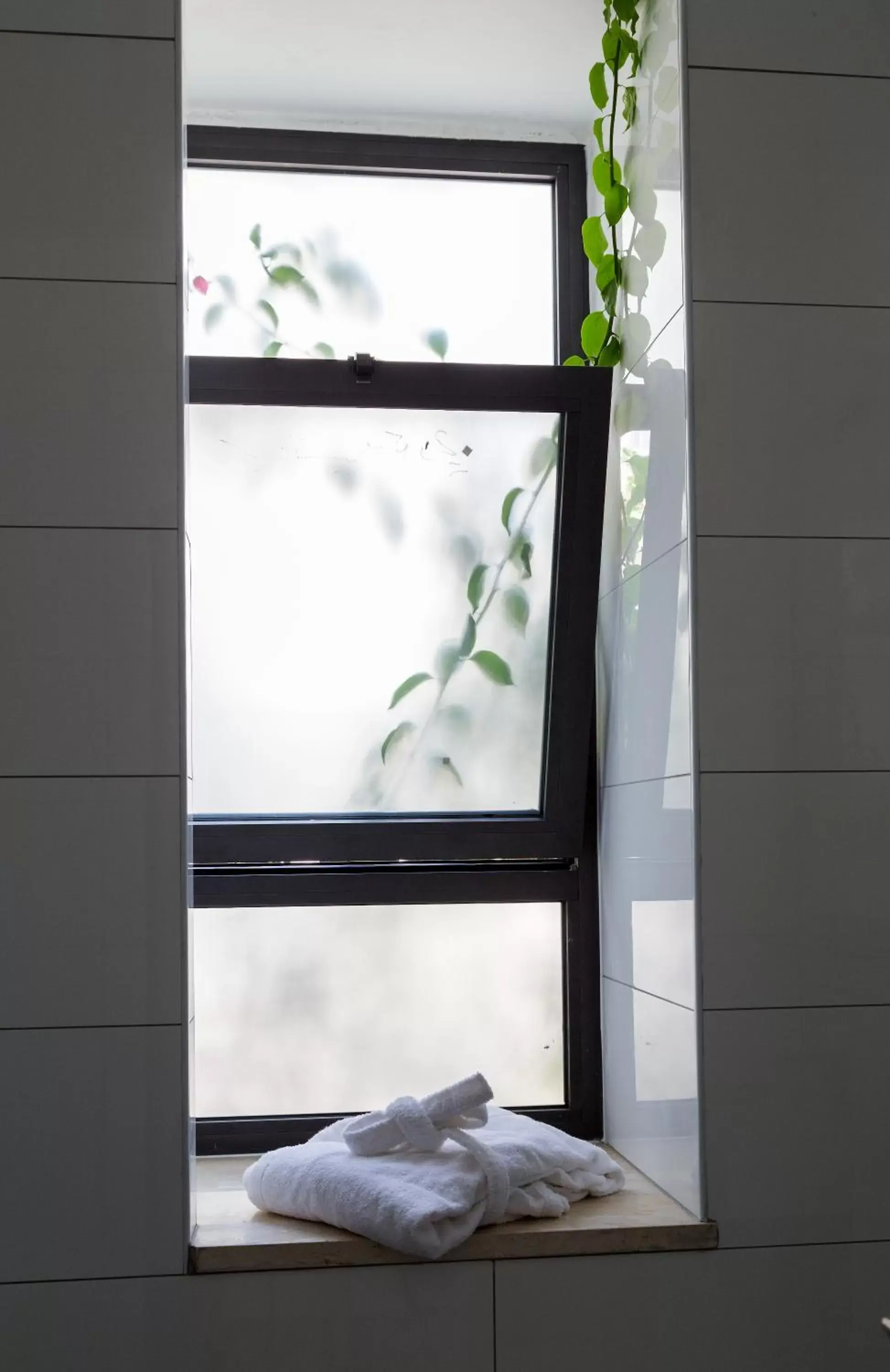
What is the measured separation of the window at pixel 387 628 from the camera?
5.91 feet

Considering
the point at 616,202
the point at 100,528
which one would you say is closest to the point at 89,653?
the point at 100,528

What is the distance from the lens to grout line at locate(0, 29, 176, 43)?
151 centimetres

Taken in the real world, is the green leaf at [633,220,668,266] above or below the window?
above

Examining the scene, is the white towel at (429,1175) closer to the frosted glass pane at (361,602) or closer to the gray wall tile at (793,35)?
the frosted glass pane at (361,602)

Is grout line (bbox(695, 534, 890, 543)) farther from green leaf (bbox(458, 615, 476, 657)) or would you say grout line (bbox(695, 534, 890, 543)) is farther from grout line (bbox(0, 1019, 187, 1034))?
grout line (bbox(0, 1019, 187, 1034))

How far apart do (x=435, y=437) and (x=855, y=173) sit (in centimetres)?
65

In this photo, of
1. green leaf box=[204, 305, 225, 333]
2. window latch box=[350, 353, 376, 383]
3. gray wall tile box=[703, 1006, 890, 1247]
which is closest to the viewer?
gray wall tile box=[703, 1006, 890, 1247]

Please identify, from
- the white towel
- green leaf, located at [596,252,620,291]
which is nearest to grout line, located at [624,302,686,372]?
green leaf, located at [596,252,620,291]

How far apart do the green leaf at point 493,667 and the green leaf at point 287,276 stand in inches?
25.4

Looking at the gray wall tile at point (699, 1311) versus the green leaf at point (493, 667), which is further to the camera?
the green leaf at point (493, 667)

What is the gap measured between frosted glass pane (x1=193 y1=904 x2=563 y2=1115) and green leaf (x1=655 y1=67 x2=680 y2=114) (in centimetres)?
116

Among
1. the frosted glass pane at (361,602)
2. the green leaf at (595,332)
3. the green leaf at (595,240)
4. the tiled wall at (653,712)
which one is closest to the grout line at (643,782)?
the tiled wall at (653,712)

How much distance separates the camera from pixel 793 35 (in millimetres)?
1630

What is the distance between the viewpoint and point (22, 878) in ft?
4.79
